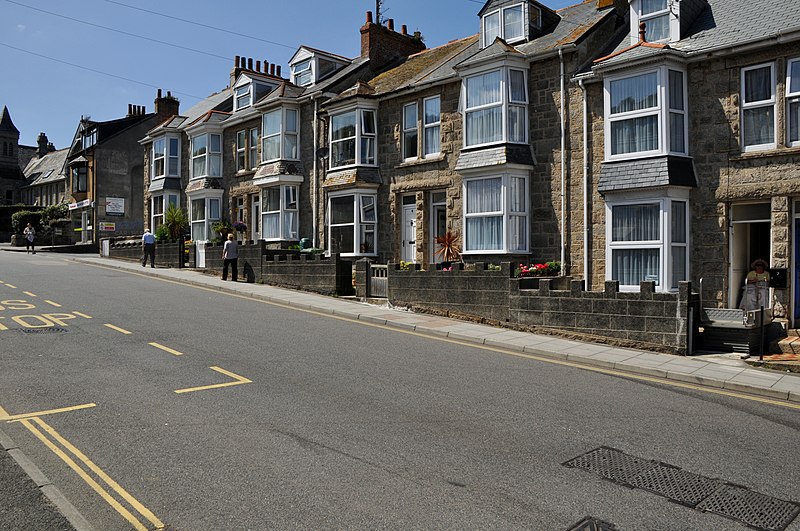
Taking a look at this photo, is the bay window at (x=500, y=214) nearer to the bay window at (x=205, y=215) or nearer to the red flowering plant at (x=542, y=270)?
the red flowering plant at (x=542, y=270)

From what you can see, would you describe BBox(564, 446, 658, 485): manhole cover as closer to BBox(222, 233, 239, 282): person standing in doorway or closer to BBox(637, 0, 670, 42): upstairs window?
BBox(637, 0, 670, 42): upstairs window

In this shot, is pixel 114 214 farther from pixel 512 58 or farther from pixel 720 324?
pixel 720 324

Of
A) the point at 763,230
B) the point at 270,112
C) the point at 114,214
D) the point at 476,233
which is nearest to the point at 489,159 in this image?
the point at 476,233

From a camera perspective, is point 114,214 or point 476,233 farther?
point 114,214

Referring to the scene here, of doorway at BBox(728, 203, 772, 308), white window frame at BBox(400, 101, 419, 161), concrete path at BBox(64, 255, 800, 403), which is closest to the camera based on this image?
concrete path at BBox(64, 255, 800, 403)

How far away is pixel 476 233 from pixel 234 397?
12.7 metres

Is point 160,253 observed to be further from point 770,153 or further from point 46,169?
point 46,169

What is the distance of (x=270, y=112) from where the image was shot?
2695cm

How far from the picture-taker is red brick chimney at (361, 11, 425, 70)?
27016 millimetres

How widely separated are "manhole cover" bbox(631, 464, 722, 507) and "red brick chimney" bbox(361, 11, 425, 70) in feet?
79.1

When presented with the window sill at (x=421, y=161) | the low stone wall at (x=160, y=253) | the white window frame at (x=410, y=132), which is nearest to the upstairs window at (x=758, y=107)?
the window sill at (x=421, y=161)

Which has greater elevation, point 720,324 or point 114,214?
point 114,214

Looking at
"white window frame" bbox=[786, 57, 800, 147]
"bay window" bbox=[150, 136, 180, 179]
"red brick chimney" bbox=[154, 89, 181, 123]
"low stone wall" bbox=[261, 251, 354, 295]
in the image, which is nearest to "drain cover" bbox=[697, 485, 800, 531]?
"white window frame" bbox=[786, 57, 800, 147]

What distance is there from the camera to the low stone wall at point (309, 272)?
18984 millimetres
